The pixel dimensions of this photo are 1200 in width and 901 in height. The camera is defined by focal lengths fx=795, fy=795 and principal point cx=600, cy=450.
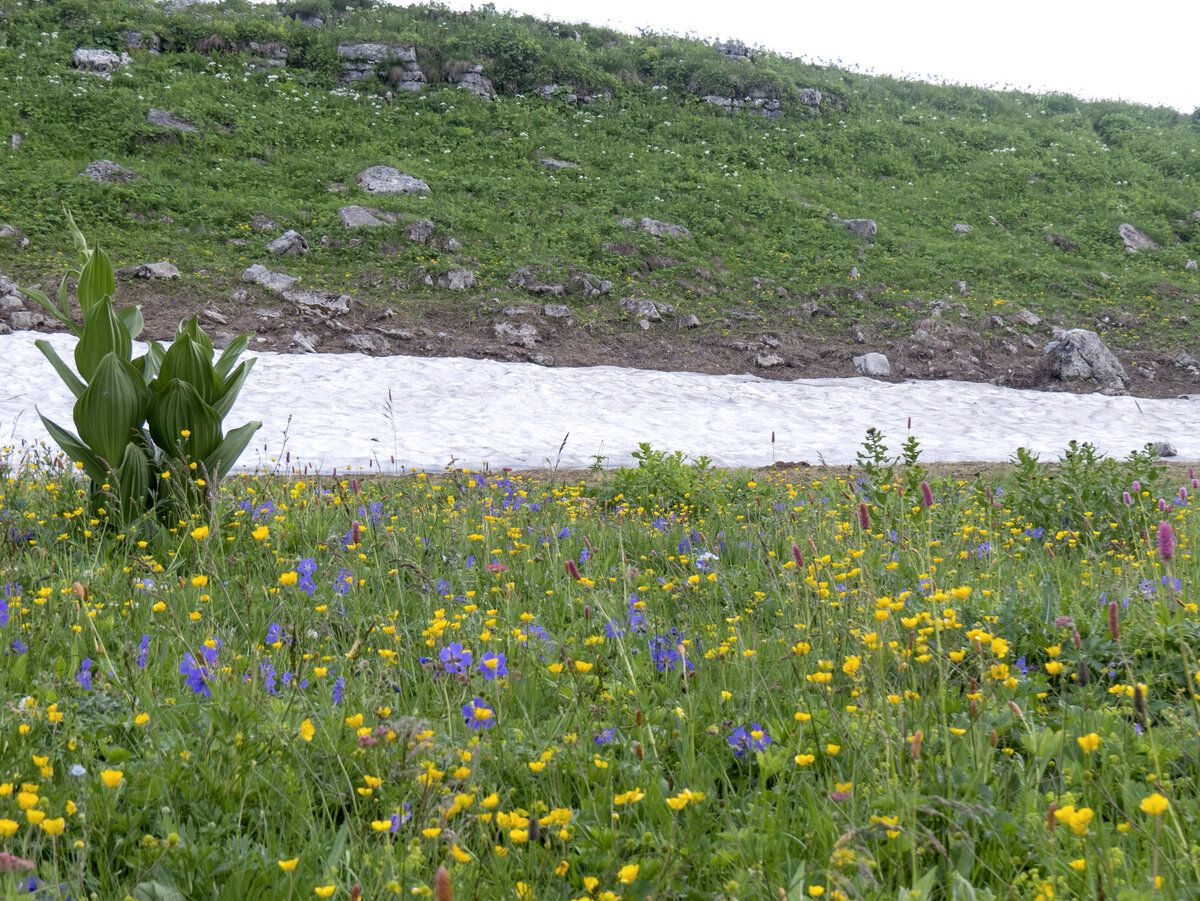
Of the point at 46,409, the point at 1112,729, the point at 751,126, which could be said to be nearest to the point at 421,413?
the point at 46,409

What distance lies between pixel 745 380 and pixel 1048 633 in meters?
10.5

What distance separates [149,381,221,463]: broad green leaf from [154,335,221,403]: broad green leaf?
64mm

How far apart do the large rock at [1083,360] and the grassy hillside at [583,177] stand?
144 centimetres

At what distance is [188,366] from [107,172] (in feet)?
48.2

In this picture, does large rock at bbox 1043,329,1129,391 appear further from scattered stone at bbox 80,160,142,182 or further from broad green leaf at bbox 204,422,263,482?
scattered stone at bbox 80,160,142,182

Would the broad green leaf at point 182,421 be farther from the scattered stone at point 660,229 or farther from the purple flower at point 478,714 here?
the scattered stone at point 660,229

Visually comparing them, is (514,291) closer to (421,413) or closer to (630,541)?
(421,413)

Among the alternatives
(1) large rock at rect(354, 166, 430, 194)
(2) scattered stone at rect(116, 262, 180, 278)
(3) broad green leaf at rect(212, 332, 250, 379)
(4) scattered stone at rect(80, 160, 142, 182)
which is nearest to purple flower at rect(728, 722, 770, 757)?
(3) broad green leaf at rect(212, 332, 250, 379)

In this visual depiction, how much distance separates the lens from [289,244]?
1495cm

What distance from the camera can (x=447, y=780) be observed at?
1807 millimetres

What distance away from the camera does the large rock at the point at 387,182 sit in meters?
17.4

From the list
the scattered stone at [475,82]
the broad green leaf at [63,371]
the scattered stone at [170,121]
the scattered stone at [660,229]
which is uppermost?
the scattered stone at [475,82]

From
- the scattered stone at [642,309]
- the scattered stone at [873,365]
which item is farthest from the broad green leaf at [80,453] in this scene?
the scattered stone at [873,365]

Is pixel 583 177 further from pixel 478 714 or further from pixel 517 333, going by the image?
pixel 478 714
